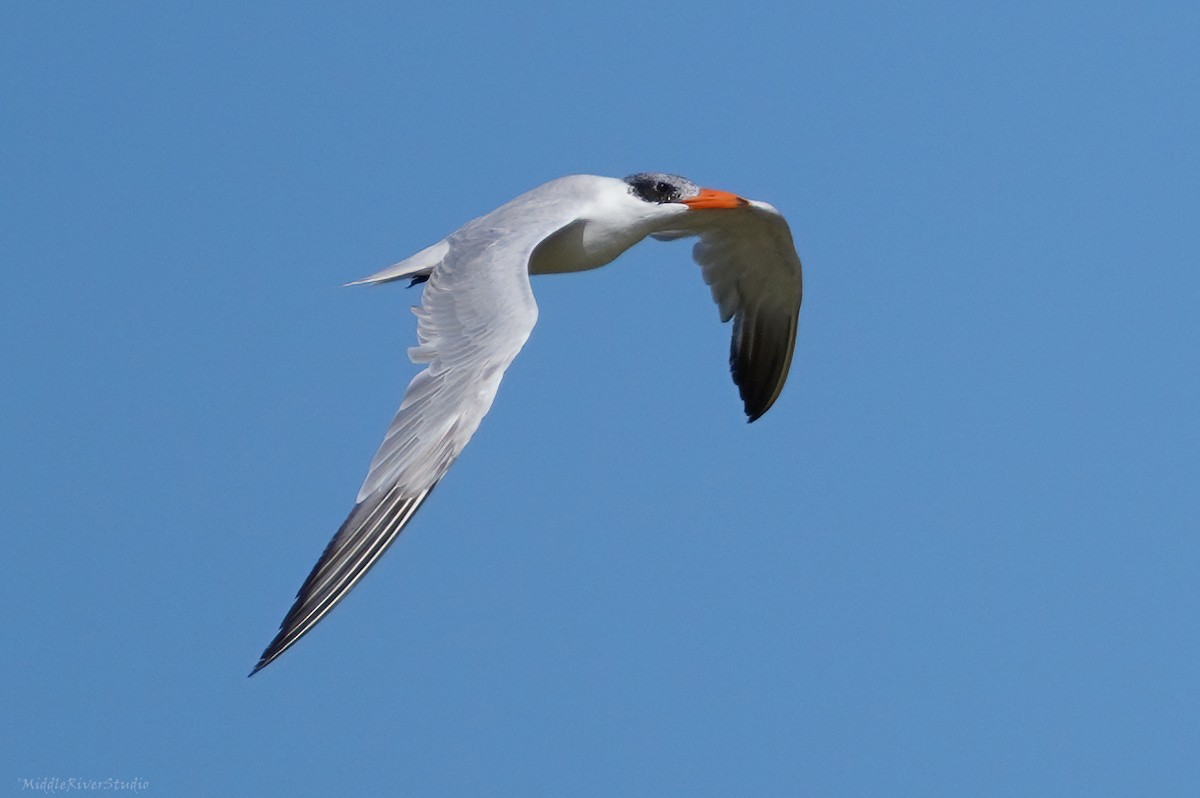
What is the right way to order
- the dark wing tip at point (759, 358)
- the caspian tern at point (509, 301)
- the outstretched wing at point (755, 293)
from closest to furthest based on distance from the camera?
the caspian tern at point (509, 301)
the outstretched wing at point (755, 293)
the dark wing tip at point (759, 358)

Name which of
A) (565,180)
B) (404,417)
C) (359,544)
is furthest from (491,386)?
(565,180)

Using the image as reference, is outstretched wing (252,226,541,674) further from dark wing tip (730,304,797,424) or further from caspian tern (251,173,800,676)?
dark wing tip (730,304,797,424)

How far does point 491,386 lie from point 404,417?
0.54 metres

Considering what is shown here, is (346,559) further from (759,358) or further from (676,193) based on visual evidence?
(759,358)

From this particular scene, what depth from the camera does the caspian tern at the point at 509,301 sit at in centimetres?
929

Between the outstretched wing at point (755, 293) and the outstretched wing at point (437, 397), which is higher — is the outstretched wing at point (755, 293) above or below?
above

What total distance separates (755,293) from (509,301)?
459 cm

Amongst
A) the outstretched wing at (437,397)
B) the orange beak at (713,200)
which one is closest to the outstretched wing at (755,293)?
the orange beak at (713,200)

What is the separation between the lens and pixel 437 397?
986 centimetres

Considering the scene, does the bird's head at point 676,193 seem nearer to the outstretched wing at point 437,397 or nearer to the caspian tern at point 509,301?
the caspian tern at point 509,301

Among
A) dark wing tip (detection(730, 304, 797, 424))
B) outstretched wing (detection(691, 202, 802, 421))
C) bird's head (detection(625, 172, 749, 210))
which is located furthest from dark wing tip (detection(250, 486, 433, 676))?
dark wing tip (detection(730, 304, 797, 424))

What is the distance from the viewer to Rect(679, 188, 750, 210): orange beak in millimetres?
13039

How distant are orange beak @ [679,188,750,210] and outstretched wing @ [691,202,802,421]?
0.67 meters

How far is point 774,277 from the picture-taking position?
1439cm
